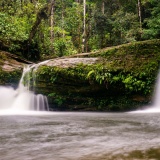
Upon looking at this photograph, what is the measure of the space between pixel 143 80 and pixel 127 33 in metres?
9.01

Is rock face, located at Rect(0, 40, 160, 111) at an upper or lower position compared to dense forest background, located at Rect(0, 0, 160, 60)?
lower

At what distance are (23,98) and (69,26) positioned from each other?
14.5 m

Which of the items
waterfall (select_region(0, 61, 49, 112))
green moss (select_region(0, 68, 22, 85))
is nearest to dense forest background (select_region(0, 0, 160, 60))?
green moss (select_region(0, 68, 22, 85))

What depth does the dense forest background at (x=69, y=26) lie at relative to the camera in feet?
50.4

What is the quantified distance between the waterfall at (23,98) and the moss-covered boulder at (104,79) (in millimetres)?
329

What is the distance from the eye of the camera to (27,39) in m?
15.7

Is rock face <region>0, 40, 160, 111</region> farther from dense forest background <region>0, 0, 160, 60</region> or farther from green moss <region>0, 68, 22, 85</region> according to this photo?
dense forest background <region>0, 0, 160, 60</region>

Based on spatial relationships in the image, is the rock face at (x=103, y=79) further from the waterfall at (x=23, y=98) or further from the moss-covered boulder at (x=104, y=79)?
the waterfall at (x=23, y=98)

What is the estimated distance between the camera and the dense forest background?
1537 centimetres

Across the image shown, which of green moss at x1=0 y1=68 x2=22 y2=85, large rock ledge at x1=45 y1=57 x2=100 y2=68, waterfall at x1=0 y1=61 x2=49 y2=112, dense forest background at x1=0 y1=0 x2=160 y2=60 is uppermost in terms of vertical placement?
dense forest background at x1=0 y1=0 x2=160 y2=60

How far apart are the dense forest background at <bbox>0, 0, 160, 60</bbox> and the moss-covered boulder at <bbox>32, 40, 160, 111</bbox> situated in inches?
212

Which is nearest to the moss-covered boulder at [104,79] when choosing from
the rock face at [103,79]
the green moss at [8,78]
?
the rock face at [103,79]

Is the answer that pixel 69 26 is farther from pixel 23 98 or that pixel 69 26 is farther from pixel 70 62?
pixel 23 98

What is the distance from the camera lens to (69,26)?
23938mm
